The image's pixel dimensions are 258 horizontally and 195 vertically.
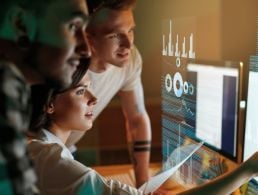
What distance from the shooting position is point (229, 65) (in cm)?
Result: 112

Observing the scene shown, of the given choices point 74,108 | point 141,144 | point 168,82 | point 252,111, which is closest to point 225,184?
point 252,111

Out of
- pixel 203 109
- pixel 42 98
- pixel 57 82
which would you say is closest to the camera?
pixel 57 82

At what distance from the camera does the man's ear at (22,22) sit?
660mm

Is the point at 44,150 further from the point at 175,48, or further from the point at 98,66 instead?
the point at 175,48

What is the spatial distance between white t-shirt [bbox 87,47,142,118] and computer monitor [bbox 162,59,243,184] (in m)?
0.08

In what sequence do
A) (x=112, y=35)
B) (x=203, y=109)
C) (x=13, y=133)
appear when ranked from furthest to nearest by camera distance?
(x=203, y=109) → (x=112, y=35) → (x=13, y=133)

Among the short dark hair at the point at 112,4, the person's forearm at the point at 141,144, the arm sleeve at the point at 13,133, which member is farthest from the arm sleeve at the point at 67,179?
the person's forearm at the point at 141,144

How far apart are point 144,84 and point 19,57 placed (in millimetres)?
682

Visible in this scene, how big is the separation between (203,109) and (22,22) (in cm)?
66

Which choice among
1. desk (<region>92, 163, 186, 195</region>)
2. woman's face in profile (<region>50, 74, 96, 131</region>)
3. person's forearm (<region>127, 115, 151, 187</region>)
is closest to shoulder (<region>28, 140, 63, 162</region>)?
woman's face in profile (<region>50, 74, 96, 131</region>)

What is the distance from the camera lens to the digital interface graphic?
44.5 inches

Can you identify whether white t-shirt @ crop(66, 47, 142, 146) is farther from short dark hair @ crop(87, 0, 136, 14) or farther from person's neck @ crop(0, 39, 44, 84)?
person's neck @ crop(0, 39, 44, 84)

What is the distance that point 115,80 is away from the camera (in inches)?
48.9

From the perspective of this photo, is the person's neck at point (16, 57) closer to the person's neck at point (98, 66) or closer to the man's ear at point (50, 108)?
the man's ear at point (50, 108)
